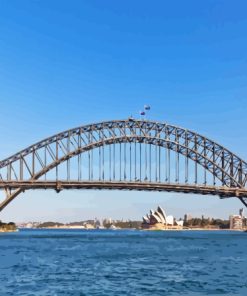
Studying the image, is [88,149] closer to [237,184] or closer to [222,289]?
[237,184]

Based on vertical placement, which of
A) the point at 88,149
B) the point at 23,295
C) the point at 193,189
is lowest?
the point at 23,295

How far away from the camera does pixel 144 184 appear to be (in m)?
90.4

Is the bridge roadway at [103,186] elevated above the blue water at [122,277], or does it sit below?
above

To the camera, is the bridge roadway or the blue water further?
the bridge roadway

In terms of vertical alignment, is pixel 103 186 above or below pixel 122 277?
above

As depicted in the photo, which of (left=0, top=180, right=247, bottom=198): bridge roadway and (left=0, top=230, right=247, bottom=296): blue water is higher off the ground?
(left=0, top=180, right=247, bottom=198): bridge roadway

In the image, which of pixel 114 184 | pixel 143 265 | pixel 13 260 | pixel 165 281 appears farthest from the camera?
pixel 114 184

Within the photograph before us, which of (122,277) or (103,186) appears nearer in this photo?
(122,277)

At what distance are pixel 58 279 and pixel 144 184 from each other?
60.5m

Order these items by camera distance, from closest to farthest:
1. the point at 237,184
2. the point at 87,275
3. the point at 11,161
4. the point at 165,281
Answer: the point at 165,281
the point at 87,275
the point at 11,161
the point at 237,184

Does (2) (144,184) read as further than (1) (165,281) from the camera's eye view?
Yes

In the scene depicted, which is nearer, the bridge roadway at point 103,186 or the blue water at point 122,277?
the blue water at point 122,277

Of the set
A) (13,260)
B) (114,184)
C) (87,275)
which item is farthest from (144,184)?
(87,275)

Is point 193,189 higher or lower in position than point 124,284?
higher
